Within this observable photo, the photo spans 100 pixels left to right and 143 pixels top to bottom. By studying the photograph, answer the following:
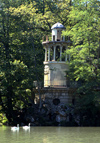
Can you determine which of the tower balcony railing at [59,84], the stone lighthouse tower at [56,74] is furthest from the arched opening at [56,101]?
the tower balcony railing at [59,84]

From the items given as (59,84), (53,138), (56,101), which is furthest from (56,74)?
(53,138)

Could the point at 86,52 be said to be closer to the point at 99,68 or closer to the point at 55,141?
the point at 99,68

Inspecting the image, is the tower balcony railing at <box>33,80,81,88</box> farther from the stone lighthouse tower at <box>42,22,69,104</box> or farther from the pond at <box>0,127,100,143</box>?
the pond at <box>0,127,100,143</box>

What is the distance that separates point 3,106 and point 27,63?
5757mm

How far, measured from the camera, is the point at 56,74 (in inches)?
1873

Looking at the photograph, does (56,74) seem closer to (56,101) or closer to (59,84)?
(59,84)

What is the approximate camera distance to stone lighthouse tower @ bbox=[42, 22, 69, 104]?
46.9 m

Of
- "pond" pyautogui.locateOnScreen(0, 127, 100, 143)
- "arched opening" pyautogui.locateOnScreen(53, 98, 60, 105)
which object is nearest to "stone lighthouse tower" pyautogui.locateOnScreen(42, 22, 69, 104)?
"arched opening" pyautogui.locateOnScreen(53, 98, 60, 105)

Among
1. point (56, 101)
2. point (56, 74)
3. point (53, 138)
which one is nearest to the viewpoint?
point (53, 138)

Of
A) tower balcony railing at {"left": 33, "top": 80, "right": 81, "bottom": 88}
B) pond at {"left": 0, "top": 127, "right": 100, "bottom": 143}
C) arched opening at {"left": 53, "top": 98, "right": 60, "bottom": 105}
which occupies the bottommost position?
pond at {"left": 0, "top": 127, "right": 100, "bottom": 143}

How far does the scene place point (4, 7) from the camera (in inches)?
1902

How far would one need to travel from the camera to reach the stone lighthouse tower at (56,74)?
46938 millimetres

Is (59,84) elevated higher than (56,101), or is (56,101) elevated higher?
(59,84)

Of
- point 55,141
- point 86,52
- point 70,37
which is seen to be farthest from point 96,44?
Answer: point 55,141
